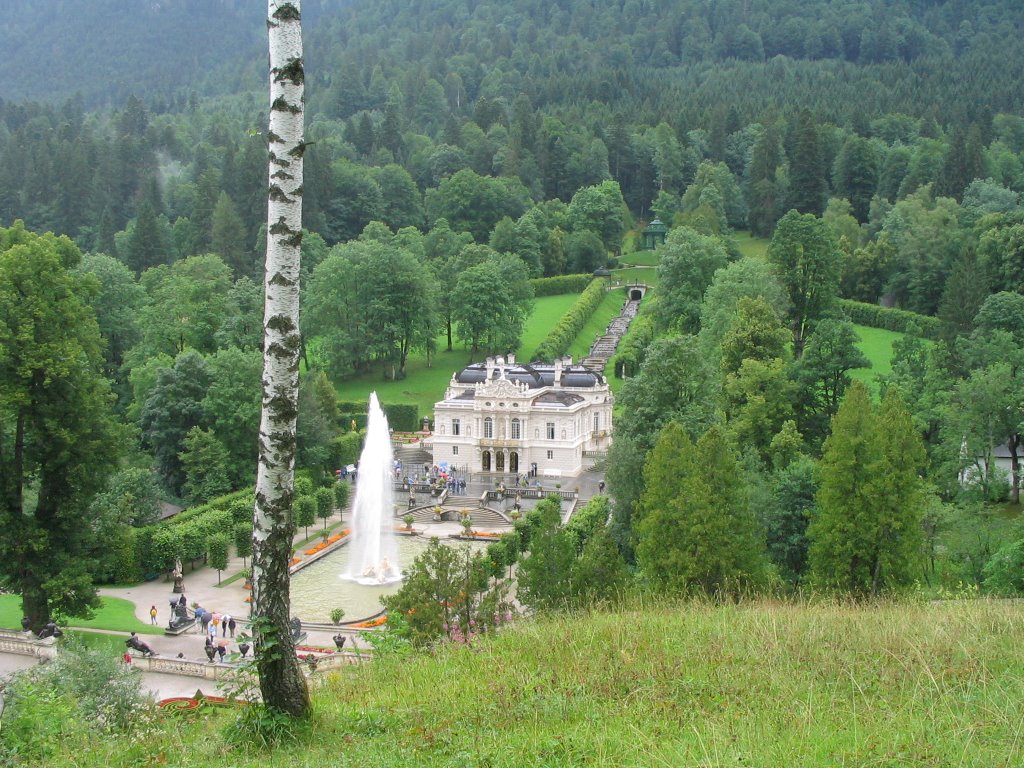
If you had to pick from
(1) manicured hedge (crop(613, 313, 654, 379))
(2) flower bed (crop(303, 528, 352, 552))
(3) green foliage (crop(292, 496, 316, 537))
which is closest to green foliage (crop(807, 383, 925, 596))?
(2) flower bed (crop(303, 528, 352, 552))

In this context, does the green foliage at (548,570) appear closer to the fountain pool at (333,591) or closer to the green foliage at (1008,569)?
the green foliage at (1008,569)

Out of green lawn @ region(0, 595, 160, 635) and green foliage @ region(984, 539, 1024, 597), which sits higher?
green foliage @ region(984, 539, 1024, 597)

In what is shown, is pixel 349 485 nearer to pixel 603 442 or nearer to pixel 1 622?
pixel 603 442

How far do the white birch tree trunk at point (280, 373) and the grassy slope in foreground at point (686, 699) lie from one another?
2.87 feet

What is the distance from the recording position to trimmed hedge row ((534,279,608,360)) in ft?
264

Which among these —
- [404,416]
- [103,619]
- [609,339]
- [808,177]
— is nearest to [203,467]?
[103,619]

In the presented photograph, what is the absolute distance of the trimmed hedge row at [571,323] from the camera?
80375 millimetres

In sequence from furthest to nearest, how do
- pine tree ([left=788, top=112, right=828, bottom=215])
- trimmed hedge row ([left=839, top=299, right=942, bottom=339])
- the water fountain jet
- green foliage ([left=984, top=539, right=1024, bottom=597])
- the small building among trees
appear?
1. the small building among trees
2. pine tree ([left=788, top=112, right=828, bottom=215])
3. trimmed hedge row ([left=839, top=299, right=942, bottom=339])
4. the water fountain jet
5. green foliage ([left=984, top=539, right=1024, bottom=597])

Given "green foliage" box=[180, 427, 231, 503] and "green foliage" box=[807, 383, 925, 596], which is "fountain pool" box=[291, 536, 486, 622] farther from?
"green foliage" box=[807, 383, 925, 596]

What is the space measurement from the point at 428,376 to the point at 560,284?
23848 millimetres

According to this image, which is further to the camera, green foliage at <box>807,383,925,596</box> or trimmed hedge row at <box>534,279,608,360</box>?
trimmed hedge row at <box>534,279,608,360</box>

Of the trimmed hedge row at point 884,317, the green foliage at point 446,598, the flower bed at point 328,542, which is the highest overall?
the trimmed hedge row at point 884,317

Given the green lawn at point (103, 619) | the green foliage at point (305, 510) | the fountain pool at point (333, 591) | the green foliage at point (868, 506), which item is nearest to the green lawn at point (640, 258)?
the green foliage at point (305, 510)

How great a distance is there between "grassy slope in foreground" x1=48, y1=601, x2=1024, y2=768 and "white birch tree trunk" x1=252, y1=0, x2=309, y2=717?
87 centimetres
